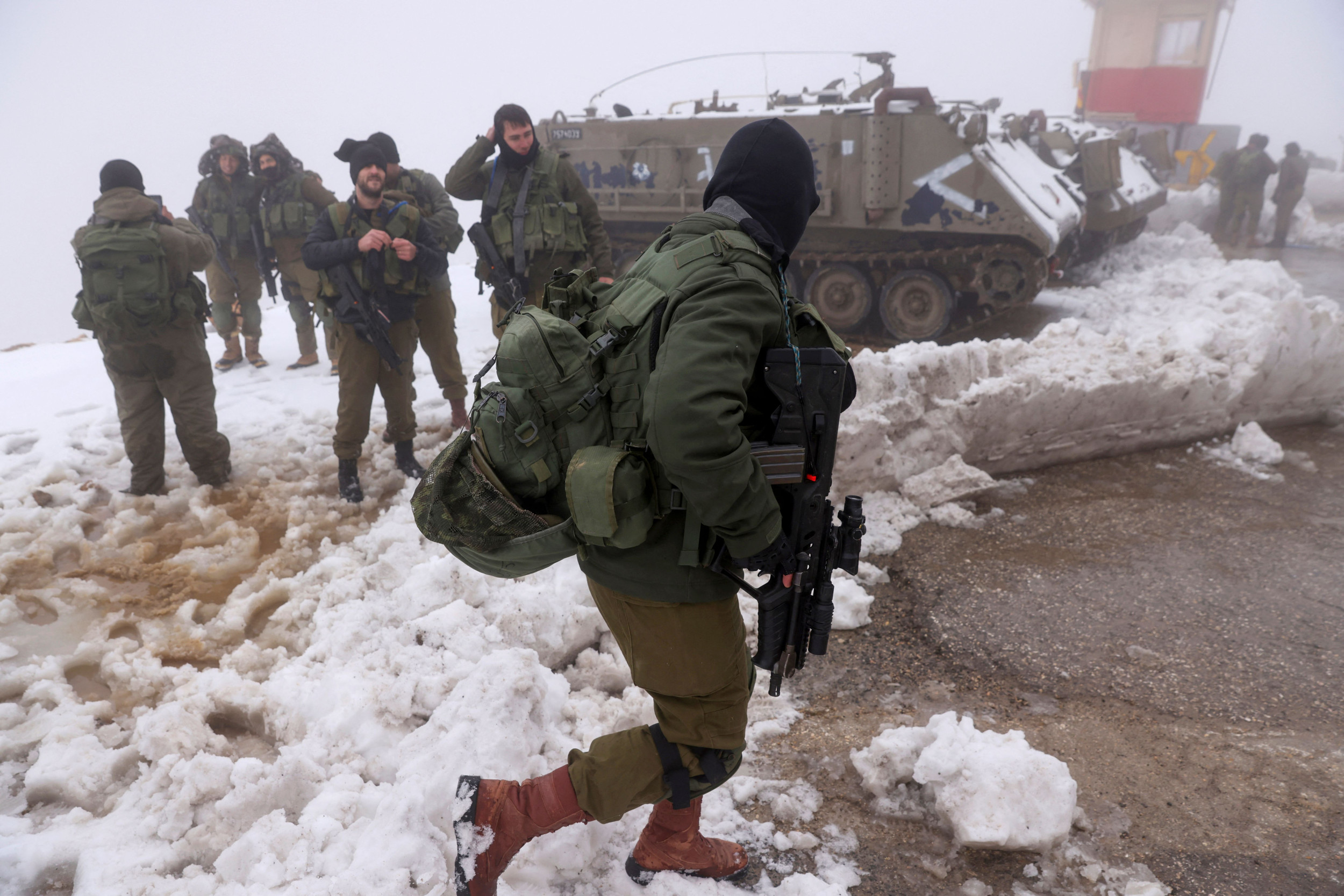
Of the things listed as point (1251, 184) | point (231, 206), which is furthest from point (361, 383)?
point (1251, 184)

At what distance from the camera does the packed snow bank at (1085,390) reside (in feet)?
15.2

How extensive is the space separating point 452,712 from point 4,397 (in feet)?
17.7

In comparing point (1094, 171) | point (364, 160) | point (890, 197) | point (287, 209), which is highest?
point (364, 160)

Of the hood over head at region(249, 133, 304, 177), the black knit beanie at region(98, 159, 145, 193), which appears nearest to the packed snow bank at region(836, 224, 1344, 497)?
the black knit beanie at region(98, 159, 145, 193)

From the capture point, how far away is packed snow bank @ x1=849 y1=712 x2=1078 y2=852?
86.0 inches

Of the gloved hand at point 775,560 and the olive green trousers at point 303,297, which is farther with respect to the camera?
the olive green trousers at point 303,297

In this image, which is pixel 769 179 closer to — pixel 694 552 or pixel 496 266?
pixel 694 552

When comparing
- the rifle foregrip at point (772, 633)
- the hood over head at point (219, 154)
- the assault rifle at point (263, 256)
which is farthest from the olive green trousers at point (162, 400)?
the rifle foregrip at point (772, 633)

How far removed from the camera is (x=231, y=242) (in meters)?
6.60

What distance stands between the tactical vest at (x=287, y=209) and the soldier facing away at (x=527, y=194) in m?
2.01

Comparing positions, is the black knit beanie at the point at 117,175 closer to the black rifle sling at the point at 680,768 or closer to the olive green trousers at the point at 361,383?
the olive green trousers at the point at 361,383

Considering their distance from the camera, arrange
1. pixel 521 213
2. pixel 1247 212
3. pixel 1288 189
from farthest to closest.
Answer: pixel 1247 212
pixel 1288 189
pixel 521 213

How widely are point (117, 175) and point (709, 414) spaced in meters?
4.26

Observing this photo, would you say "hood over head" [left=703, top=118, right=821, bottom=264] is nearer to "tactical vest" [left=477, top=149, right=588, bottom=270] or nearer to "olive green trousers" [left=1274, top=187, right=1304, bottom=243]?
"tactical vest" [left=477, top=149, right=588, bottom=270]
